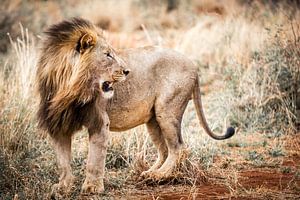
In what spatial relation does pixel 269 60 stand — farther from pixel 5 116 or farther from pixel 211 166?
pixel 5 116

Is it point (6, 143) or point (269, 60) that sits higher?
point (269, 60)

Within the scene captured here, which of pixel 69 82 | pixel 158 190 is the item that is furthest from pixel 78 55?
pixel 158 190

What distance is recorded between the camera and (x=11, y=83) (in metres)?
6.35

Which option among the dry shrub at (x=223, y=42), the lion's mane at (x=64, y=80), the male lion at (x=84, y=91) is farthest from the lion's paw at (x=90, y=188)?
the dry shrub at (x=223, y=42)

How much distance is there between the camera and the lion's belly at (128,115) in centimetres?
495

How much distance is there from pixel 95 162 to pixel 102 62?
758 mm

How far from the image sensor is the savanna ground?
4.73 meters

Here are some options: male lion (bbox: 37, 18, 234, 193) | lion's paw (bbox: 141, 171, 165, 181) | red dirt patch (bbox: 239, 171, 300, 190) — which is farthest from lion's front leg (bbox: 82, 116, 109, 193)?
red dirt patch (bbox: 239, 171, 300, 190)

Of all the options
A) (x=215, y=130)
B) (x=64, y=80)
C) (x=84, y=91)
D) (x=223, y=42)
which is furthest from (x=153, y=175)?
(x=223, y=42)

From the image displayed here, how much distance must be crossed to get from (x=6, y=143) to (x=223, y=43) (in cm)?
602

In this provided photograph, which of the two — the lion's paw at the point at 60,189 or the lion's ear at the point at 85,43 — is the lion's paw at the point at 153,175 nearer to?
the lion's paw at the point at 60,189

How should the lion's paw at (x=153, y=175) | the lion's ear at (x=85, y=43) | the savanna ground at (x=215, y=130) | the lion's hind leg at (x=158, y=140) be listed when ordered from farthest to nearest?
the lion's hind leg at (x=158, y=140), the lion's paw at (x=153, y=175), the savanna ground at (x=215, y=130), the lion's ear at (x=85, y=43)

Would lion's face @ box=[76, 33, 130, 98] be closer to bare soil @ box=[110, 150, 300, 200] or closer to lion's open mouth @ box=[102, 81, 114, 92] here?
lion's open mouth @ box=[102, 81, 114, 92]

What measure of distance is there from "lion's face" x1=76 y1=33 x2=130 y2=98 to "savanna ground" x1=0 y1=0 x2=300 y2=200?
83 centimetres
